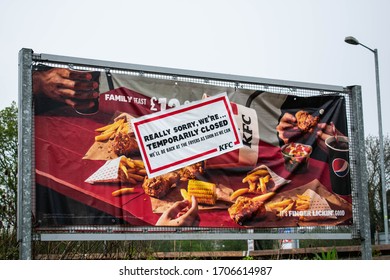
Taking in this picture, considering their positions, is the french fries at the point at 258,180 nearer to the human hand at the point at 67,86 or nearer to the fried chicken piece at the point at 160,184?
the fried chicken piece at the point at 160,184

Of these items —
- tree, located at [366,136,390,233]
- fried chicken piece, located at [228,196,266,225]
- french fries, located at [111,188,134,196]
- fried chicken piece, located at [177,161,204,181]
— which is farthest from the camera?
tree, located at [366,136,390,233]

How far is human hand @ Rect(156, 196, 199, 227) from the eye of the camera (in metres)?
9.61

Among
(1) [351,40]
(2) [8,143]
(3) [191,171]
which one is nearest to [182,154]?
(3) [191,171]

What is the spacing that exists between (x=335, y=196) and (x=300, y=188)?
669 millimetres

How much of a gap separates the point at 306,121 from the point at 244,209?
188 cm

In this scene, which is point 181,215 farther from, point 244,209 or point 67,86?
point 67,86

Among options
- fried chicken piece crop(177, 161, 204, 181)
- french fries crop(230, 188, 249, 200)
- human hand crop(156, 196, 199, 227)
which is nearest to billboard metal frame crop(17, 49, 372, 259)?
human hand crop(156, 196, 199, 227)

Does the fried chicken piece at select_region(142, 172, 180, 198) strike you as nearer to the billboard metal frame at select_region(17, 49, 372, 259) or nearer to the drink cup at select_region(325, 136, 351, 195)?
the billboard metal frame at select_region(17, 49, 372, 259)

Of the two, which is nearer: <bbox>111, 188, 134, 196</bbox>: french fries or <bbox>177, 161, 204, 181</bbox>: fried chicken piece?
<bbox>111, 188, 134, 196</bbox>: french fries

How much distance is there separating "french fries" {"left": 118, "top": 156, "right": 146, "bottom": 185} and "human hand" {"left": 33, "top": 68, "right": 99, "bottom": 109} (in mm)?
915

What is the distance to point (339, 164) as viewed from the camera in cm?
1113
